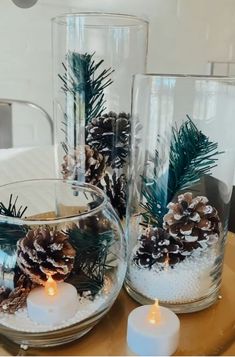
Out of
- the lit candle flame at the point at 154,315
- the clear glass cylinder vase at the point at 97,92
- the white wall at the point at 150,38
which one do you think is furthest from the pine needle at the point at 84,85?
the white wall at the point at 150,38

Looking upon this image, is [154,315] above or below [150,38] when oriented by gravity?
below

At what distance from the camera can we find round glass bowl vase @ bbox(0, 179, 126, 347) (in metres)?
0.39

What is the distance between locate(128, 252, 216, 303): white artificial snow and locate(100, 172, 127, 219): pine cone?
0.39 feet

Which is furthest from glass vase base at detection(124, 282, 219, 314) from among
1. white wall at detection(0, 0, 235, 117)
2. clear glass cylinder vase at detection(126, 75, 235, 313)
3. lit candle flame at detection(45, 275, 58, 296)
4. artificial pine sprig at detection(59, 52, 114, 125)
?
white wall at detection(0, 0, 235, 117)

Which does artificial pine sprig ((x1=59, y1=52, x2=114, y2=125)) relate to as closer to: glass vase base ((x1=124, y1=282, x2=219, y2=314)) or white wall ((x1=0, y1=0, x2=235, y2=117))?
glass vase base ((x1=124, y1=282, x2=219, y2=314))

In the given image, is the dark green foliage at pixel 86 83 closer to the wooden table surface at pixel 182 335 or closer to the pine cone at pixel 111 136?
the pine cone at pixel 111 136

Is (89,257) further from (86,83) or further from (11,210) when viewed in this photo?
(86,83)

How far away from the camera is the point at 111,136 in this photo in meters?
0.56

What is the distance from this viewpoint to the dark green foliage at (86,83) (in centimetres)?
55

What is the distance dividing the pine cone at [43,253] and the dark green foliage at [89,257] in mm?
13

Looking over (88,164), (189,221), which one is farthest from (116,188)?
(189,221)

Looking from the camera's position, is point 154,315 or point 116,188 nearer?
point 154,315

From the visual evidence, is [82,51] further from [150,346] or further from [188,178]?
[150,346]

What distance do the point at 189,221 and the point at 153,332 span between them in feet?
0.37
